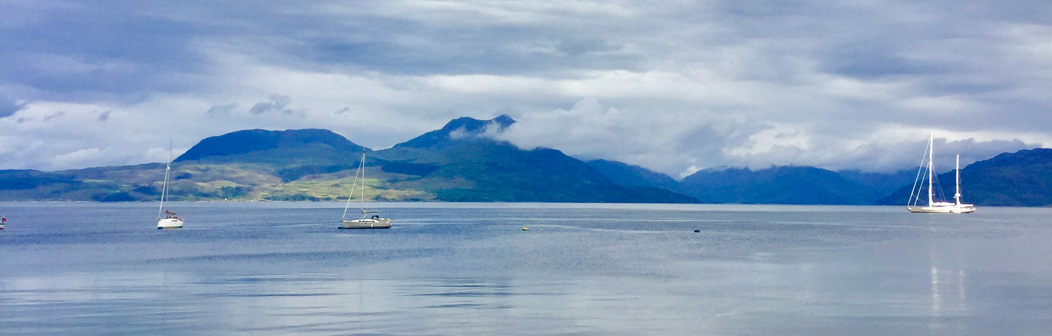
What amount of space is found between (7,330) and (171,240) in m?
93.1

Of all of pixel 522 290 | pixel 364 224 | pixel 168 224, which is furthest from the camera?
pixel 364 224

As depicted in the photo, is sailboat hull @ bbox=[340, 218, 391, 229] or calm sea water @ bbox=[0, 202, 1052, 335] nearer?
calm sea water @ bbox=[0, 202, 1052, 335]

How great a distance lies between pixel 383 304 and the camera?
166 ft

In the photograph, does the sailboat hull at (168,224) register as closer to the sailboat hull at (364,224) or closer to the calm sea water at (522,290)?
the sailboat hull at (364,224)

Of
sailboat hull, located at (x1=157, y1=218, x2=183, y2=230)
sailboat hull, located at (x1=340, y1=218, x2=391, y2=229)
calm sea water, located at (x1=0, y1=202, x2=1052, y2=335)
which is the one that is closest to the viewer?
calm sea water, located at (x1=0, y1=202, x2=1052, y2=335)

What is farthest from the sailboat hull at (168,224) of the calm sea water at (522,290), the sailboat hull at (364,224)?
the calm sea water at (522,290)

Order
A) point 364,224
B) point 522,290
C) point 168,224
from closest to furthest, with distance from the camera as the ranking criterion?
1. point 522,290
2. point 168,224
3. point 364,224

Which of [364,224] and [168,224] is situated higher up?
[364,224]

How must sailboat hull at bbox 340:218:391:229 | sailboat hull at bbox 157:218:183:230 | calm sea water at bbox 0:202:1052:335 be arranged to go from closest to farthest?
calm sea water at bbox 0:202:1052:335, sailboat hull at bbox 157:218:183:230, sailboat hull at bbox 340:218:391:229

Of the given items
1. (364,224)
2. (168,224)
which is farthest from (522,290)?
(168,224)

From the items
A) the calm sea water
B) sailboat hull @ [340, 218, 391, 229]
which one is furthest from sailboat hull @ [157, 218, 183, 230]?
the calm sea water

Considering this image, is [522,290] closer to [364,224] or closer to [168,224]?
[364,224]

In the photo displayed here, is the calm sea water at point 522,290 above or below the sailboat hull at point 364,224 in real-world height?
below

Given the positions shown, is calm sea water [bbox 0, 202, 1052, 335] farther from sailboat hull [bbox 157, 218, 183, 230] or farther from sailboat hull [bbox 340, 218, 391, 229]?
sailboat hull [bbox 340, 218, 391, 229]
